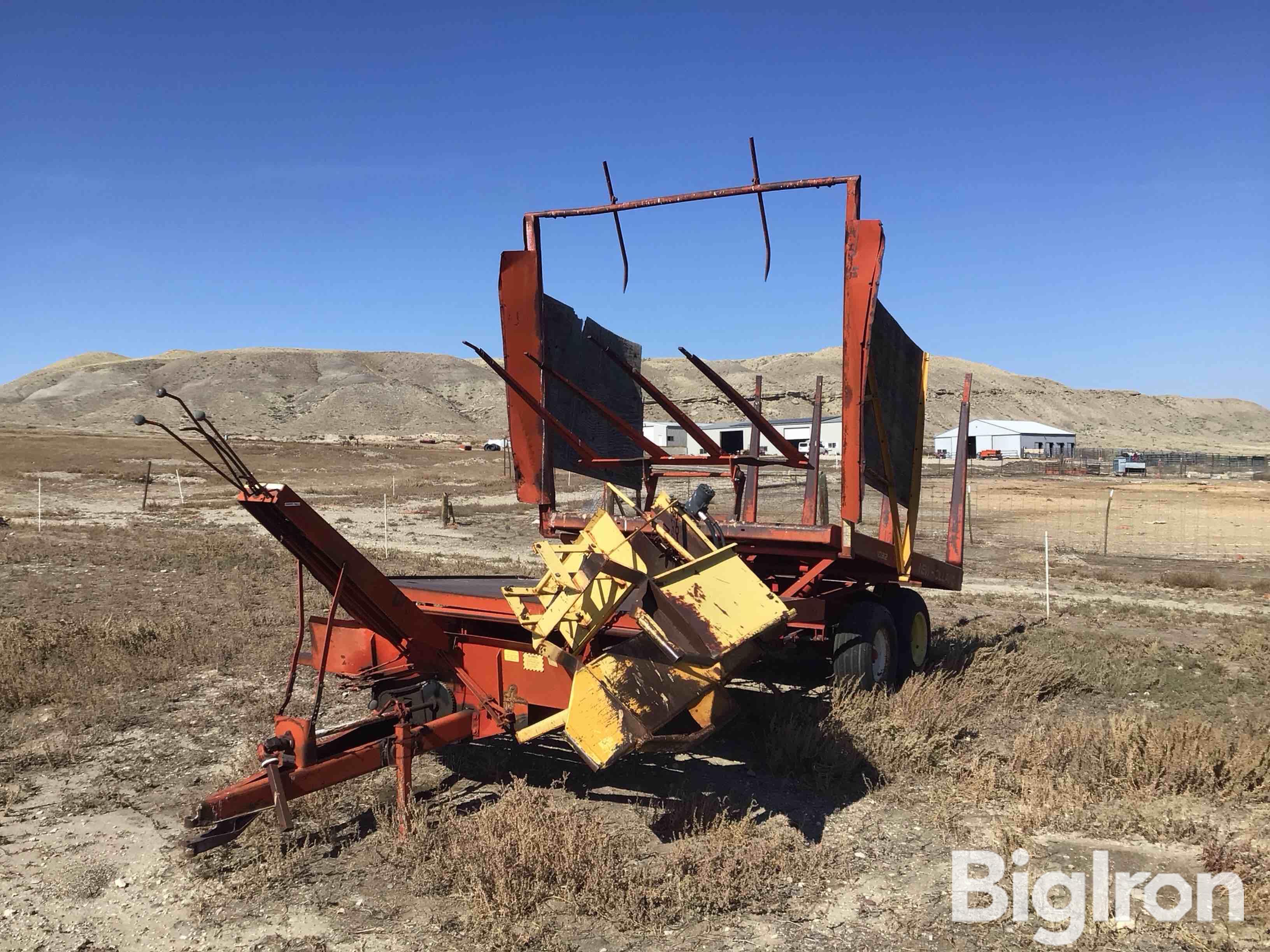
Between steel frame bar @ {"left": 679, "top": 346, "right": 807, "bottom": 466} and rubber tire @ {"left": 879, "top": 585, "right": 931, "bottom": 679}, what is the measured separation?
161 centimetres

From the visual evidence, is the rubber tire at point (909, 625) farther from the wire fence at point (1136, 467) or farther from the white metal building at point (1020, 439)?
the white metal building at point (1020, 439)

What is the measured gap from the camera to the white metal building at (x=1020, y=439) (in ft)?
249

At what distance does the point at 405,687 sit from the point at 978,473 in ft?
169

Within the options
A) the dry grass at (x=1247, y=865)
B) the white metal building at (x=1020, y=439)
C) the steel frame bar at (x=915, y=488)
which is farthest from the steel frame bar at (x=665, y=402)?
the white metal building at (x=1020, y=439)

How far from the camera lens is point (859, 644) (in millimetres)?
6297

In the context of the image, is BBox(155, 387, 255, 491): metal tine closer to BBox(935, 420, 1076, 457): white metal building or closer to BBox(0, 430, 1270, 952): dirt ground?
BBox(0, 430, 1270, 952): dirt ground

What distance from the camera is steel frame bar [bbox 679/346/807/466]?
225 inches

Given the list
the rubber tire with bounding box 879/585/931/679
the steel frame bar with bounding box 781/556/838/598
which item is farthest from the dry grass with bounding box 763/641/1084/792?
the steel frame bar with bounding box 781/556/838/598

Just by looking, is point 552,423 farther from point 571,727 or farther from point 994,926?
point 994,926

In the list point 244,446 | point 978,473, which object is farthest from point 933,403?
point 244,446

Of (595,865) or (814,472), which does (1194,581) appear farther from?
(595,865)

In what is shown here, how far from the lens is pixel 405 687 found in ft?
16.9

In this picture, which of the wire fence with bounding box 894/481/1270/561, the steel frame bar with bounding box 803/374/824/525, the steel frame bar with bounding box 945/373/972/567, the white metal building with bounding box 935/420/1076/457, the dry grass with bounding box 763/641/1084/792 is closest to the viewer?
the dry grass with bounding box 763/641/1084/792

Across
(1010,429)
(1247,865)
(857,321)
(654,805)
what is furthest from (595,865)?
(1010,429)
